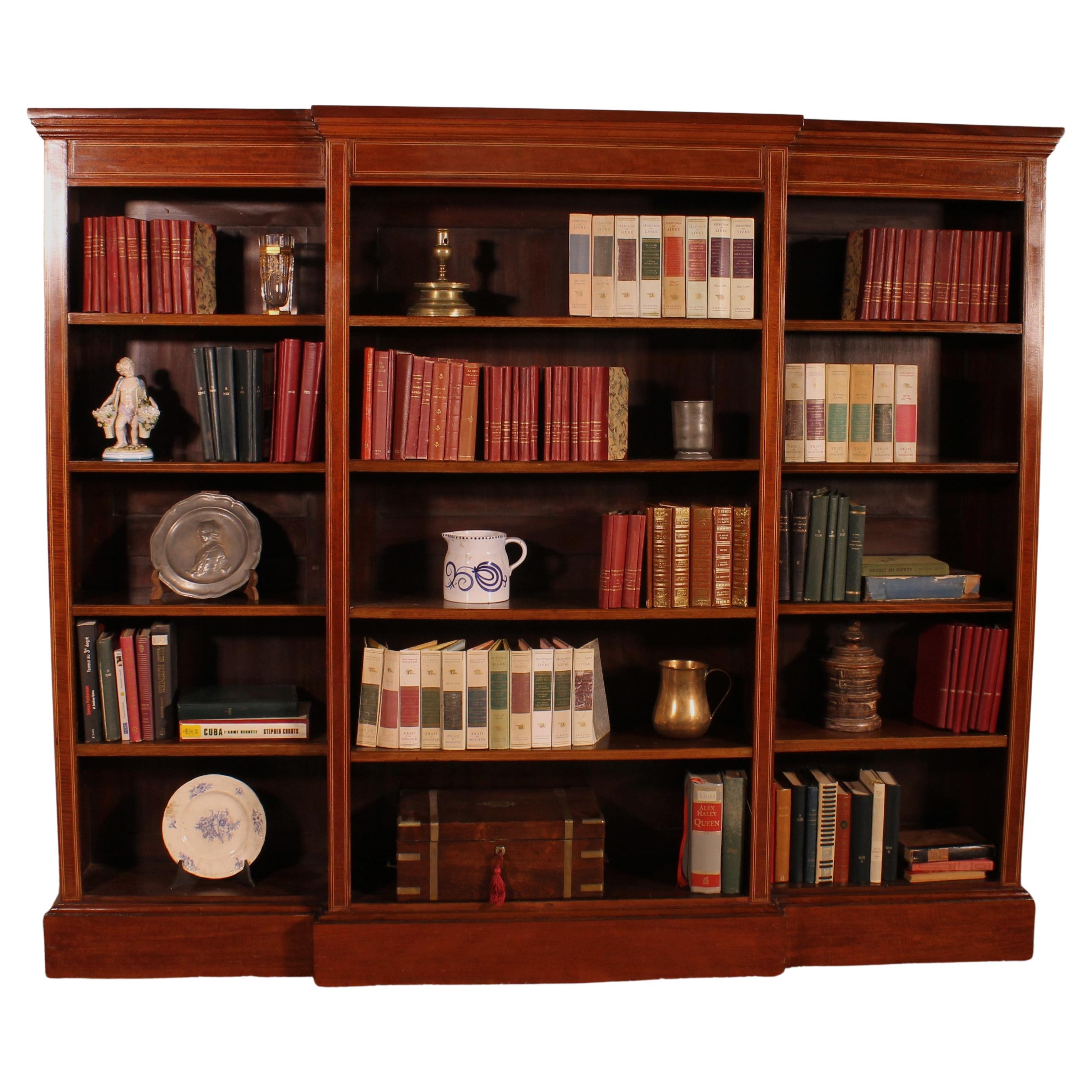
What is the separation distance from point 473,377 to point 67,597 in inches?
A: 50.4

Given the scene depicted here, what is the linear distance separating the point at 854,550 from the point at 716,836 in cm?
92

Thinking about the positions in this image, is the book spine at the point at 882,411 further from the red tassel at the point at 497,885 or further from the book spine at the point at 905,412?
the red tassel at the point at 497,885

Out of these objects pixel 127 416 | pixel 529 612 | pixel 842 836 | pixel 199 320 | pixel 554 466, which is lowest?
pixel 842 836

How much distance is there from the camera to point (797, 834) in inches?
136

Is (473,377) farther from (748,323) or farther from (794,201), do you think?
(794,201)

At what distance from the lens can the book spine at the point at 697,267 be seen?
322cm

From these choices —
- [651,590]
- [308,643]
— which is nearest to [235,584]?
[308,643]

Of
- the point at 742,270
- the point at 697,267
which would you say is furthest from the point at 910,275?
the point at 697,267

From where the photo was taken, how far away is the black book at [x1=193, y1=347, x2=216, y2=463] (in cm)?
325

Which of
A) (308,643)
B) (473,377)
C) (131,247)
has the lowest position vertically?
(308,643)

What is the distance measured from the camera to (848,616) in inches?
147

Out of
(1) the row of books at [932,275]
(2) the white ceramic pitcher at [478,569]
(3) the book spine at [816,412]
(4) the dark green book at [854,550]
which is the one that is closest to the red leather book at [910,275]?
(1) the row of books at [932,275]

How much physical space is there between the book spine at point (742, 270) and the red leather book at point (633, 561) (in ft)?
2.08

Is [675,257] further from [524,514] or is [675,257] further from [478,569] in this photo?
[478,569]
